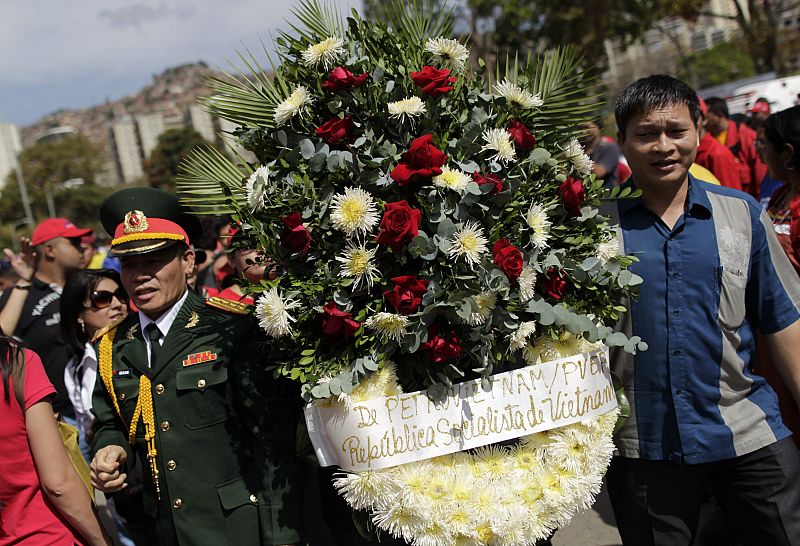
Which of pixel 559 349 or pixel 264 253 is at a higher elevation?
pixel 264 253

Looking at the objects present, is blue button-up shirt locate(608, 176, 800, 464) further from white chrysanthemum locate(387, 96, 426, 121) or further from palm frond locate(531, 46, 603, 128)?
white chrysanthemum locate(387, 96, 426, 121)

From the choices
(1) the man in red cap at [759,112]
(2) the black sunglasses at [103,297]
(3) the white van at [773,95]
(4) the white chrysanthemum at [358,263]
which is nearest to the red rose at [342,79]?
(4) the white chrysanthemum at [358,263]

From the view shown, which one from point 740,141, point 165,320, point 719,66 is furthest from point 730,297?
point 719,66

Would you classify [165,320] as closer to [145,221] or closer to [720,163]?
[145,221]

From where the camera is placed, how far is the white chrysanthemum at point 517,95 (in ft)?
7.52

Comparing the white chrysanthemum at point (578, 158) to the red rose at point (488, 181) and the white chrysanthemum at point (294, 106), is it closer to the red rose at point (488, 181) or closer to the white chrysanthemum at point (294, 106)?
the red rose at point (488, 181)

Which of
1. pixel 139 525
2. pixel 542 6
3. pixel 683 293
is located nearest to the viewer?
pixel 683 293

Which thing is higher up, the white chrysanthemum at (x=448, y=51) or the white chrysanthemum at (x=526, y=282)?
the white chrysanthemum at (x=448, y=51)

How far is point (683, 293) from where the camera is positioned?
2553 millimetres

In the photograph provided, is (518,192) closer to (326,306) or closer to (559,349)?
(559,349)

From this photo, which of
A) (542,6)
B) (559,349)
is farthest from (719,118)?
(542,6)

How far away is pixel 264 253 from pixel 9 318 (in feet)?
11.8

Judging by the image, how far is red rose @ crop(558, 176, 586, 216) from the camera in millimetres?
2256

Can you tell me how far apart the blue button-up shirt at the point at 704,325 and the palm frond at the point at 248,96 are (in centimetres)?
132
